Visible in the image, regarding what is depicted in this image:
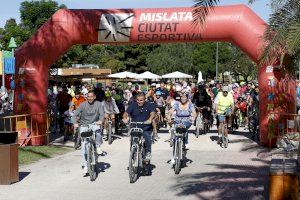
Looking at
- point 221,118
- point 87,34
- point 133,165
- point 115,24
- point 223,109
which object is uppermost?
point 115,24

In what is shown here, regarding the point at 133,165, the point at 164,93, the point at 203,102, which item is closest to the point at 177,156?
the point at 133,165

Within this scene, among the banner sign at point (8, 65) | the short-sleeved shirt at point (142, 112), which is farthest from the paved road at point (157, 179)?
the banner sign at point (8, 65)

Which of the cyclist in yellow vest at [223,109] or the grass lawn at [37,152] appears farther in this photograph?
the cyclist in yellow vest at [223,109]

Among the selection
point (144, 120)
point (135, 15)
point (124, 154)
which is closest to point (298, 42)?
point (144, 120)

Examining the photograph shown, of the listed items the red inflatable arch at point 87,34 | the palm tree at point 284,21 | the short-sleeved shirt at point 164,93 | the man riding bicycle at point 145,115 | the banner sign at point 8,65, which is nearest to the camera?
the palm tree at point 284,21

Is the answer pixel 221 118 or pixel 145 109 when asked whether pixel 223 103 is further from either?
pixel 145 109

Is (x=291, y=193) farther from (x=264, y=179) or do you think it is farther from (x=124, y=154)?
(x=124, y=154)

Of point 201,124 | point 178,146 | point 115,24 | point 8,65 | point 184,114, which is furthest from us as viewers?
point 201,124

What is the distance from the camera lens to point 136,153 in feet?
35.2

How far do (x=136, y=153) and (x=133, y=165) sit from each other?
9.9 inches

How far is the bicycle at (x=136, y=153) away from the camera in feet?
34.6

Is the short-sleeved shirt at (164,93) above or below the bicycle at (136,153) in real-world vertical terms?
above

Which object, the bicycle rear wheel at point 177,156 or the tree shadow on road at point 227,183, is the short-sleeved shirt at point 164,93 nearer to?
the tree shadow on road at point 227,183

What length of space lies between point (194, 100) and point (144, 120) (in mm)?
8779
